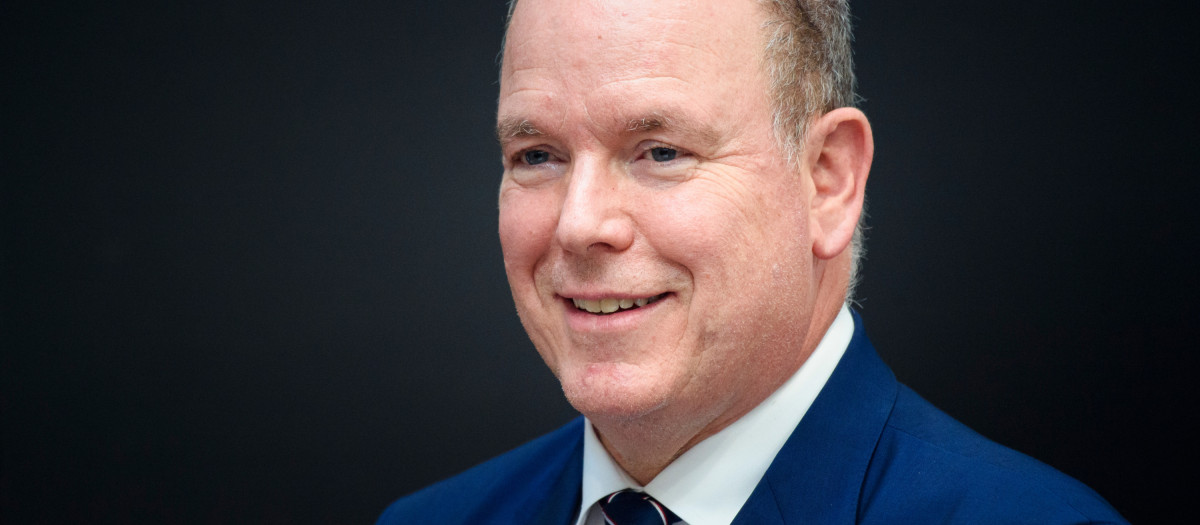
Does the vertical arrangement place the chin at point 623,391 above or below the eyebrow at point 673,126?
below

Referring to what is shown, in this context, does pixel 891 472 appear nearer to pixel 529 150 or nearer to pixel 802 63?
pixel 802 63

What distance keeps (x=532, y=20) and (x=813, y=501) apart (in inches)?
46.1

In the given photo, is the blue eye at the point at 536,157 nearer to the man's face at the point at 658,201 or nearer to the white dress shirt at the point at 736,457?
the man's face at the point at 658,201

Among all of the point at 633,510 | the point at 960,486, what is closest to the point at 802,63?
the point at 960,486

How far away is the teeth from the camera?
254 cm

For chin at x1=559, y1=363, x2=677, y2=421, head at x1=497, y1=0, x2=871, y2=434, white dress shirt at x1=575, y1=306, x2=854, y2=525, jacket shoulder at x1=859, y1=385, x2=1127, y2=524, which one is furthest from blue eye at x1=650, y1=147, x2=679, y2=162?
jacket shoulder at x1=859, y1=385, x2=1127, y2=524

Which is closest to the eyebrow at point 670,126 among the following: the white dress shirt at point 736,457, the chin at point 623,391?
the chin at point 623,391

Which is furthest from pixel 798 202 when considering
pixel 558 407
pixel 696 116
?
pixel 558 407

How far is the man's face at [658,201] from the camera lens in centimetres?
244

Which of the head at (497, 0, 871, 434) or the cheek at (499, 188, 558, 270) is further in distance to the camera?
the cheek at (499, 188, 558, 270)

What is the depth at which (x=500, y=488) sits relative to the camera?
130 inches

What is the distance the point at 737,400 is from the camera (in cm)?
264

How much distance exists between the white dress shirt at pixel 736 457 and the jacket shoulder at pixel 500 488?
18.8 inches

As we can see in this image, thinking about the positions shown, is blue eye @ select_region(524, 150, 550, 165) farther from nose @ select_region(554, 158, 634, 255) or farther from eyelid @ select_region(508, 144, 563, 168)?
nose @ select_region(554, 158, 634, 255)
